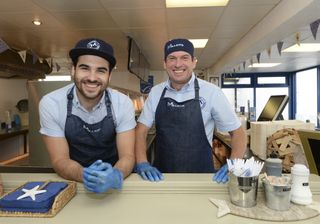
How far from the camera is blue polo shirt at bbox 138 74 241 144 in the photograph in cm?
204

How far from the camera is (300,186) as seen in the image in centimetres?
117

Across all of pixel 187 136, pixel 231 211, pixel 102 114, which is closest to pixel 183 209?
pixel 231 211

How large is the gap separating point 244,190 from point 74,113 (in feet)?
3.50

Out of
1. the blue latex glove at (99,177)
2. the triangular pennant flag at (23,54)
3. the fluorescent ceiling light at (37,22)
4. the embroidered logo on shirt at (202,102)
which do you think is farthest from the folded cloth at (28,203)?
the triangular pennant flag at (23,54)

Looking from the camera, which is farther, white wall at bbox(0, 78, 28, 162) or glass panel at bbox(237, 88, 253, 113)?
glass panel at bbox(237, 88, 253, 113)

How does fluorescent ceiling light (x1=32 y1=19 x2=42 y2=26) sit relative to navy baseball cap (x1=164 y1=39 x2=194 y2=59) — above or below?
above

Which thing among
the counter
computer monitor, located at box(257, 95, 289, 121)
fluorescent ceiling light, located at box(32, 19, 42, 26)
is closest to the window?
computer monitor, located at box(257, 95, 289, 121)

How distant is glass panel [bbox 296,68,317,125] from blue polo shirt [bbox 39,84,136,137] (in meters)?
9.54

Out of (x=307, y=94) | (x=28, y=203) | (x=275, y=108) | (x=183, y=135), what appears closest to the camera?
(x=28, y=203)

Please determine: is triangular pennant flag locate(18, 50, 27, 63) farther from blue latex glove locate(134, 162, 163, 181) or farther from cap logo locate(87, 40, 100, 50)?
blue latex glove locate(134, 162, 163, 181)

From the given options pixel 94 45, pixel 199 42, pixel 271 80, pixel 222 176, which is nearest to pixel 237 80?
pixel 271 80

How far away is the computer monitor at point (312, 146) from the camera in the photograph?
135 cm

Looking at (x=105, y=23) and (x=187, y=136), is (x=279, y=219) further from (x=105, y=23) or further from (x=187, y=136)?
(x=105, y=23)

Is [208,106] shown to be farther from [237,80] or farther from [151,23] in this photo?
[237,80]
